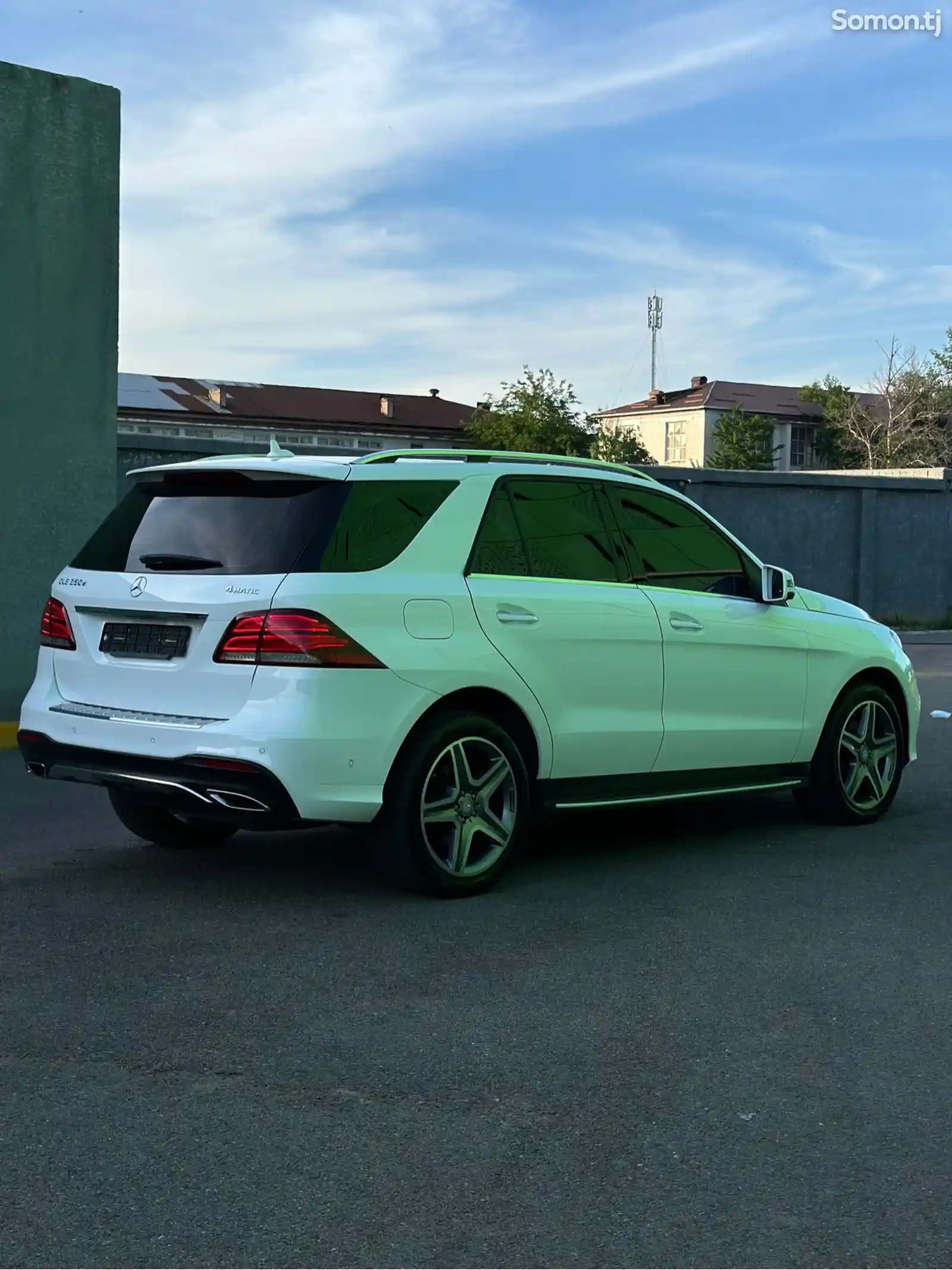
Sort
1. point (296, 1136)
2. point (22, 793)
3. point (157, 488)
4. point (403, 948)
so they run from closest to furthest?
1. point (296, 1136)
2. point (403, 948)
3. point (157, 488)
4. point (22, 793)

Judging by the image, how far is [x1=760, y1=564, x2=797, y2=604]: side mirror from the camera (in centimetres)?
786

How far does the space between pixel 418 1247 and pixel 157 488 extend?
4073 millimetres

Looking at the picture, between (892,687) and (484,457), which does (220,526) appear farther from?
(892,687)

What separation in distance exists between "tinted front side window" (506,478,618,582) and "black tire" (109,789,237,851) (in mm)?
2012

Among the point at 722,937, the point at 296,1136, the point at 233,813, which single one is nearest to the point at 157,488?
the point at 233,813

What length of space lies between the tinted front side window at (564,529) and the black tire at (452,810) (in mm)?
858

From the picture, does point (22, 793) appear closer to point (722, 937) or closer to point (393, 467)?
point (393, 467)

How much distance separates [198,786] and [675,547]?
111 inches

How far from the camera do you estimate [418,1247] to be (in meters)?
3.33

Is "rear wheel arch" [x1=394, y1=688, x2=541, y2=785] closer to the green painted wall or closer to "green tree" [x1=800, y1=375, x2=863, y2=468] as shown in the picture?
the green painted wall

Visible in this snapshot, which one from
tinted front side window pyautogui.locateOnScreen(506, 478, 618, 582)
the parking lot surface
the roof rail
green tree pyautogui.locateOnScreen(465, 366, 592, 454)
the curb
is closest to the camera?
the parking lot surface

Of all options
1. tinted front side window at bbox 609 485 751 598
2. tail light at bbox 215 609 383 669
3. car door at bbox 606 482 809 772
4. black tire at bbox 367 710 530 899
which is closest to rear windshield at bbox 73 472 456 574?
tail light at bbox 215 609 383 669

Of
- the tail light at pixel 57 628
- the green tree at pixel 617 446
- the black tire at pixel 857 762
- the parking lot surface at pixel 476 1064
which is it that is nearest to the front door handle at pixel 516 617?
the parking lot surface at pixel 476 1064

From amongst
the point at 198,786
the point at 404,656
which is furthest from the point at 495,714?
the point at 198,786
